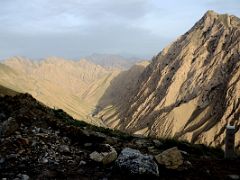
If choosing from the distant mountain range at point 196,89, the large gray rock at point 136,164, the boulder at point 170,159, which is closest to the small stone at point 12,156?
the large gray rock at point 136,164

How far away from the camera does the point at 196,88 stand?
110562 mm

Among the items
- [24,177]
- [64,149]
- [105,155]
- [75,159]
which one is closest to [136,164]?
[105,155]

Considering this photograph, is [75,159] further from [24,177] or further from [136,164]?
[136,164]

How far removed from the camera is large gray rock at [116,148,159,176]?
34.5 ft

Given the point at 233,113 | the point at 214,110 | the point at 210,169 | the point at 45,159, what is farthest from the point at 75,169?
the point at 214,110

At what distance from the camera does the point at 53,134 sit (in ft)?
42.9

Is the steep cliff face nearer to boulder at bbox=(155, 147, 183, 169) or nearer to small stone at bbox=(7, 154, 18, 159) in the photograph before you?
boulder at bbox=(155, 147, 183, 169)

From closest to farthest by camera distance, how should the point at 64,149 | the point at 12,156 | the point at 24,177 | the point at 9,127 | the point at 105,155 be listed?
the point at 24,177
the point at 12,156
the point at 105,155
the point at 64,149
the point at 9,127

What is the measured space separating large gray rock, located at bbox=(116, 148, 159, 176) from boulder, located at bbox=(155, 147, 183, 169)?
1.81 ft

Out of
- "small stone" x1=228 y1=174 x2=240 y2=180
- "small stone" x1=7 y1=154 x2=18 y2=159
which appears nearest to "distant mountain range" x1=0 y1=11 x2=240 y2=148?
"small stone" x1=228 y1=174 x2=240 y2=180

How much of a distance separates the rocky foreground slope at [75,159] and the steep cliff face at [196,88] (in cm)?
6555

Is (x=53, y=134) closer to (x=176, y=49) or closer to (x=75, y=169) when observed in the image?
(x=75, y=169)

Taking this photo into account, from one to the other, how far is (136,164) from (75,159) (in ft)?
6.36

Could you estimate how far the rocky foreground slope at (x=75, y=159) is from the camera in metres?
10.6
